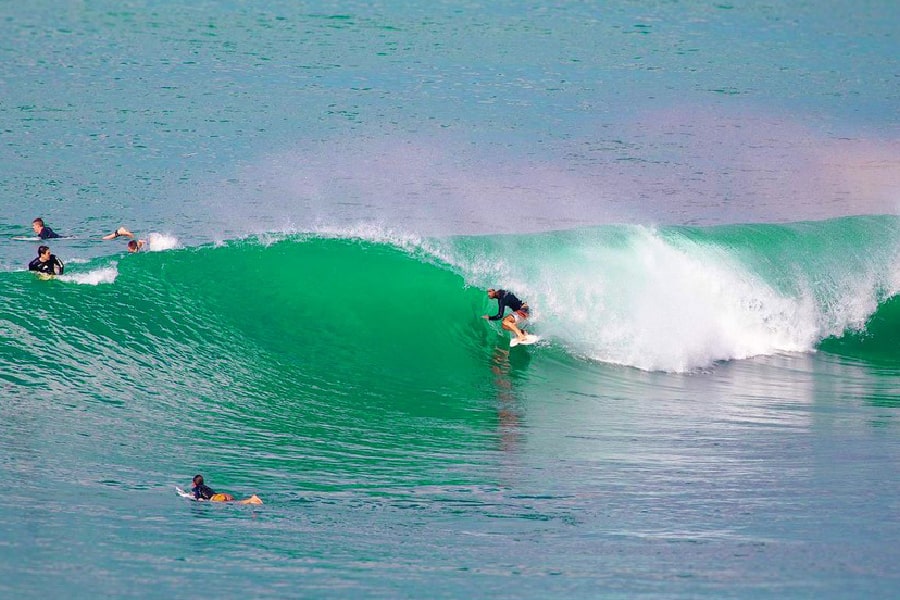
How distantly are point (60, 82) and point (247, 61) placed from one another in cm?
675

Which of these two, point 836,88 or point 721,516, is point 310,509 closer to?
point 721,516

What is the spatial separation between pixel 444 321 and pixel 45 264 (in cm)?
634

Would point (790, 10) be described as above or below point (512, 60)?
above

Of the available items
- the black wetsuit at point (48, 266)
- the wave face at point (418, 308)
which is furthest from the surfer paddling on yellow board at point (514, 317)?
the black wetsuit at point (48, 266)

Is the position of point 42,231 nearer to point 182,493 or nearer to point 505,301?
point 505,301

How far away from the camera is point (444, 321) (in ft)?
63.1

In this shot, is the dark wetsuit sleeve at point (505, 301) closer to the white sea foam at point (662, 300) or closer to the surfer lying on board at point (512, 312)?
the surfer lying on board at point (512, 312)

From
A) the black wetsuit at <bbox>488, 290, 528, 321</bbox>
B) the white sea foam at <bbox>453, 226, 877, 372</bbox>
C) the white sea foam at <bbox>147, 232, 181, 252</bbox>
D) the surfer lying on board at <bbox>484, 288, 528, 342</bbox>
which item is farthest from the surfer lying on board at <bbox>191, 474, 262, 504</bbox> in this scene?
the white sea foam at <bbox>147, 232, 181, 252</bbox>

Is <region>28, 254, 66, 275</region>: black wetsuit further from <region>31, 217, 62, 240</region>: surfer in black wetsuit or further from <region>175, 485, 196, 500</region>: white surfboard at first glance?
<region>175, 485, 196, 500</region>: white surfboard

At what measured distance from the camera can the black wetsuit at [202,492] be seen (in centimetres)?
1071

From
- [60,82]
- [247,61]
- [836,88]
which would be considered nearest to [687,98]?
[836,88]

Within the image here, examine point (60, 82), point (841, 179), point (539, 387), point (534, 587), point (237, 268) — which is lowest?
point (534, 587)

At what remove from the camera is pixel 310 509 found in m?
10.7

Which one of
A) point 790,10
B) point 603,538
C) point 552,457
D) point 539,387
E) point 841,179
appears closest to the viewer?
point 603,538
